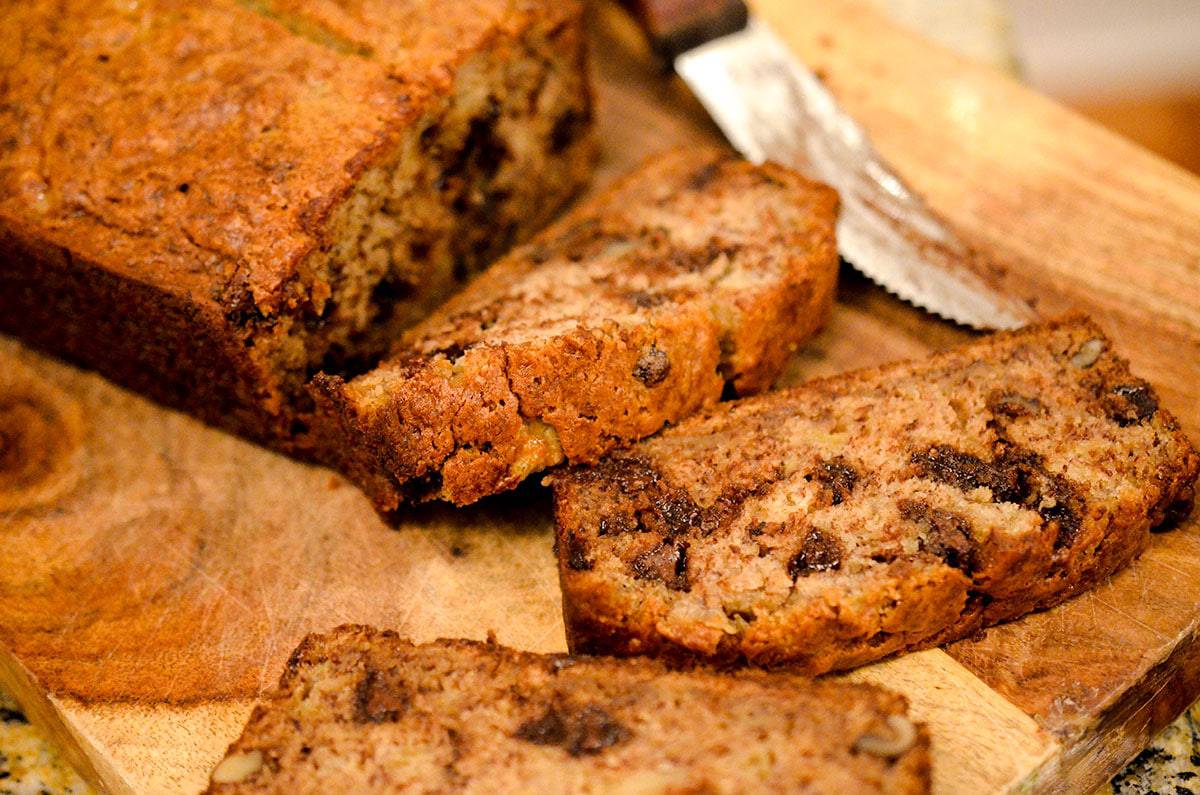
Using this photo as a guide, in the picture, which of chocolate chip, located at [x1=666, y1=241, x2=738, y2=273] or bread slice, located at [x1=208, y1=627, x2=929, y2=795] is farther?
chocolate chip, located at [x1=666, y1=241, x2=738, y2=273]

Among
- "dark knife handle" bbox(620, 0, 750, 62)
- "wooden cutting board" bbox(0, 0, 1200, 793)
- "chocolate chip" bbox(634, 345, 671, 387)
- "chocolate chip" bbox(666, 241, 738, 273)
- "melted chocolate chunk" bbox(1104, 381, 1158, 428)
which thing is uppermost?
"dark knife handle" bbox(620, 0, 750, 62)

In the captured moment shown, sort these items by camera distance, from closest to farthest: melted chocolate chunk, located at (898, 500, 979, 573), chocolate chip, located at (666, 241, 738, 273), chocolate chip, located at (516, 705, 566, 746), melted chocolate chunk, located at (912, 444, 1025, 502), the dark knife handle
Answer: chocolate chip, located at (516, 705, 566, 746) < melted chocolate chunk, located at (898, 500, 979, 573) < melted chocolate chunk, located at (912, 444, 1025, 502) < chocolate chip, located at (666, 241, 738, 273) < the dark knife handle

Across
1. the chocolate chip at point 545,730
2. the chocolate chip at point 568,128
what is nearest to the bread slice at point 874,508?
the chocolate chip at point 545,730

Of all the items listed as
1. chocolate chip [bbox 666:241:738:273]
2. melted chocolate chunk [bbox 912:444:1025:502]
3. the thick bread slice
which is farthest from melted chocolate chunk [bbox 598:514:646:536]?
chocolate chip [bbox 666:241:738:273]

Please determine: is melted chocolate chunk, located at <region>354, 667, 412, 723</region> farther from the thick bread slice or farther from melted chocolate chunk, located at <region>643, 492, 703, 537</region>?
melted chocolate chunk, located at <region>643, 492, 703, 537</region>

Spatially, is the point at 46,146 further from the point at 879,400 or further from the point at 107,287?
the point at 879,400

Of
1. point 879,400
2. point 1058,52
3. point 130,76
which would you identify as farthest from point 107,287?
point 1058,52
